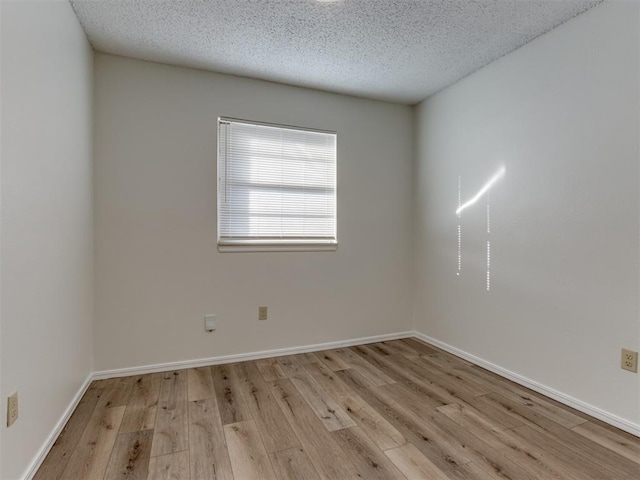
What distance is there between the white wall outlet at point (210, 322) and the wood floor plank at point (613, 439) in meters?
2.49

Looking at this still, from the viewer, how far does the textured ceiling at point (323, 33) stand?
2.05 metres

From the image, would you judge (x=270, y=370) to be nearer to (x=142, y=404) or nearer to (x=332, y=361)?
(x=332, y=361)

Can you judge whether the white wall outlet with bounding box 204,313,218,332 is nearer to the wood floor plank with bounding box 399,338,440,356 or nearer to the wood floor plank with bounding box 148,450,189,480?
the wood floor plank with bounding box 148,450,189,480

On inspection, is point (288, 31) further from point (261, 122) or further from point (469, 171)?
point (469, 171)

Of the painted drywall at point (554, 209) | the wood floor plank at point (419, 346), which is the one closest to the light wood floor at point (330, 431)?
the painted drywall at point (554, 209)

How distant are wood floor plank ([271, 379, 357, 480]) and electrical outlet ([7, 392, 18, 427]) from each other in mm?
1239

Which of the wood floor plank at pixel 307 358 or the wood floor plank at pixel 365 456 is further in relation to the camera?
the wood floor plank at pixel 307 358

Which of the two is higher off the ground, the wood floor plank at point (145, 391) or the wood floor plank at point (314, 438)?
the wood floor plank at point (145, 391)

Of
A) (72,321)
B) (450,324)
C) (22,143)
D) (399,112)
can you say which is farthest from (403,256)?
(22,143)

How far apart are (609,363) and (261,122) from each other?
296cm

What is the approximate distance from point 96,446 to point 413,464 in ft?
5.16

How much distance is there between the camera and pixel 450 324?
314 cm

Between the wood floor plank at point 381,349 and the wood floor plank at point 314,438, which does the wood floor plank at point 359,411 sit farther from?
the wood floor plank at point 381,349

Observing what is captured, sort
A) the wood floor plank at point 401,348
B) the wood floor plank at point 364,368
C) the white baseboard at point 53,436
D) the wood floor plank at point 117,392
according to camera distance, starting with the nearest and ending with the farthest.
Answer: the white baseboard at point 53,436 → the wood floor plank at point 117,392 → the wood floor plank at point 364,368 → the wood floor plank at point 401,348
